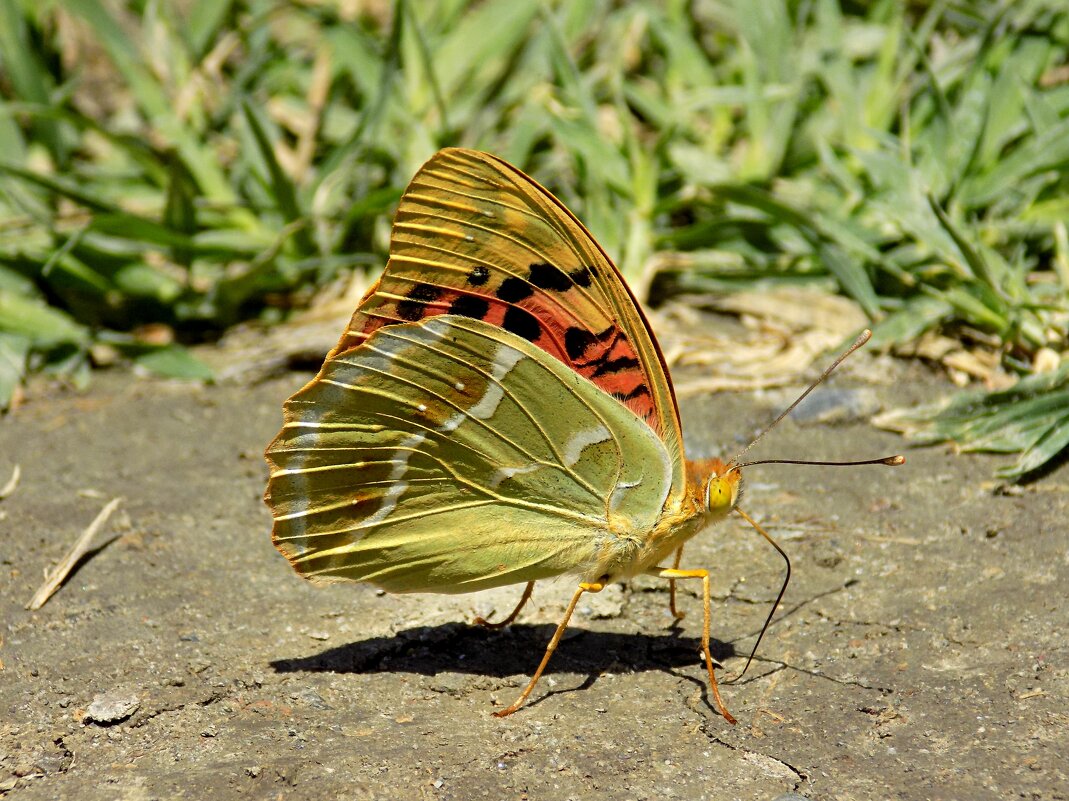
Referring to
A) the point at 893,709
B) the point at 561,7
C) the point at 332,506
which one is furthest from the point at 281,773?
the point at 561,7

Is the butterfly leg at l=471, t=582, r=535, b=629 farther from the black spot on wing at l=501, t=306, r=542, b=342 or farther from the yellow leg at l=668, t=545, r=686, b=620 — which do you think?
the black spot on wing at l=501, t=306, r=542, b=342

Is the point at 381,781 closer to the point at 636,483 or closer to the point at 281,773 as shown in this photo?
the point at 281,773

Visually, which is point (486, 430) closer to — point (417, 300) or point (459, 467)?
point (459, 467)

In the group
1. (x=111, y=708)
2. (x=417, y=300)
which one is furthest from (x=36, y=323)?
(x=417, y=300)

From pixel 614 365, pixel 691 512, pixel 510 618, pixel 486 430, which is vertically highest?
pixel 614 365

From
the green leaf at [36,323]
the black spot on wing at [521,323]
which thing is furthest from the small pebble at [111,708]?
the green leaf at [36,323]

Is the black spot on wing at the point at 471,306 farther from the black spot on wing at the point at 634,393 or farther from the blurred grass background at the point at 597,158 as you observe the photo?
the blurred grass background at the point at 597,158

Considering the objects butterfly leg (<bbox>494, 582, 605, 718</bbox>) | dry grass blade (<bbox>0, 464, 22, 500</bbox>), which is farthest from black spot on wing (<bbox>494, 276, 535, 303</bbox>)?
dry grass blade (<bbox>0, 464, 22, 500</bbox>)
